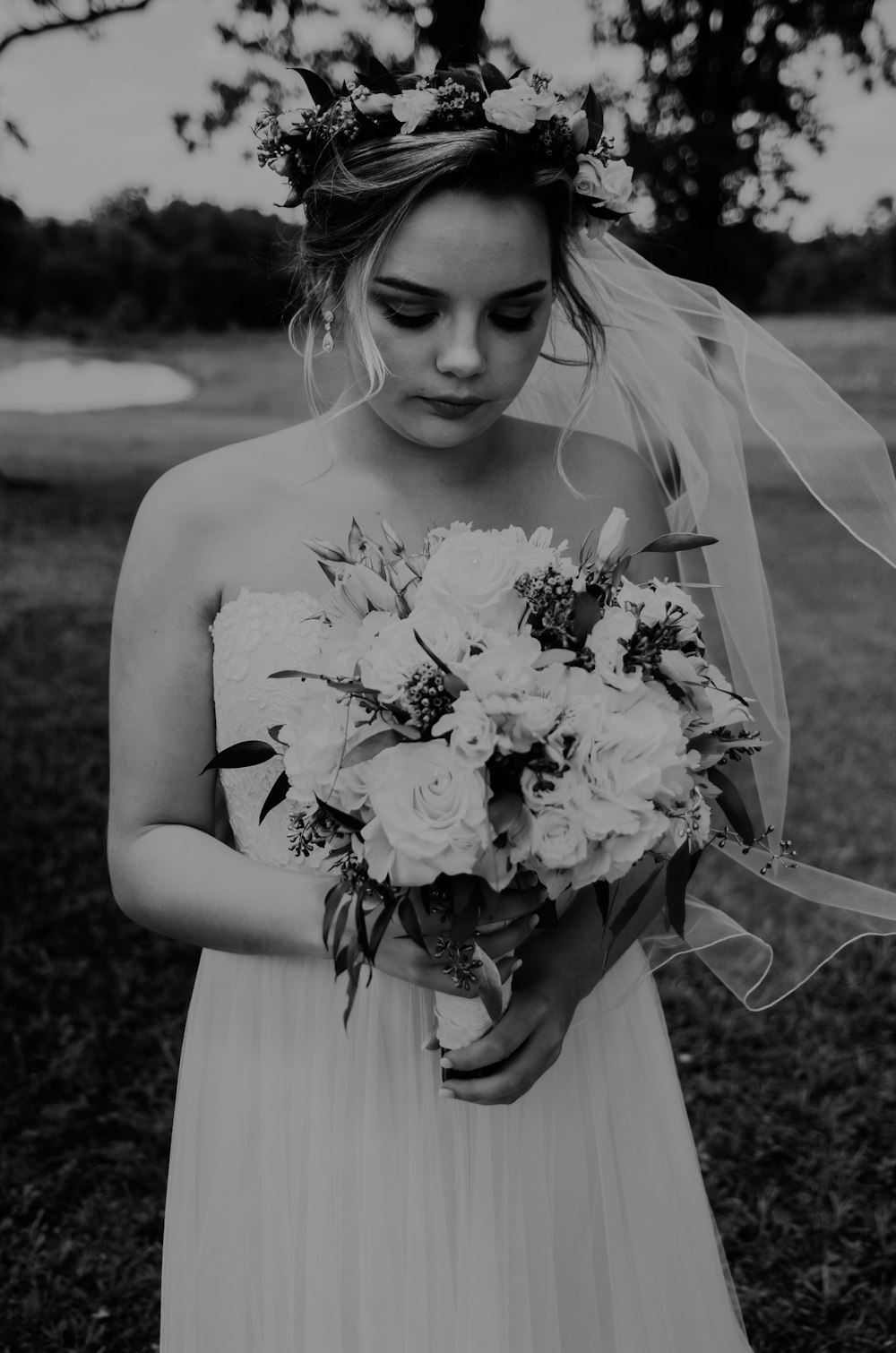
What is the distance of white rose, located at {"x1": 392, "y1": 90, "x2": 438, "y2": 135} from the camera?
79.5 inches

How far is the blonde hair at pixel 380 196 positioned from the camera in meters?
1.98

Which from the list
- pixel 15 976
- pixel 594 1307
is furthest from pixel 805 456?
pixel 15 976

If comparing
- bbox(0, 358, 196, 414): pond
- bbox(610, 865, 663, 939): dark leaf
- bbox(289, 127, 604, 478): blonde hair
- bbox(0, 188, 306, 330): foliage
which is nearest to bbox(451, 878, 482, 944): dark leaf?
bbox(610, 865, 663, 939): dark leaf

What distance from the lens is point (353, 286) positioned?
81.2 inches

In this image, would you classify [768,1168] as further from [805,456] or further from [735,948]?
[805,456]

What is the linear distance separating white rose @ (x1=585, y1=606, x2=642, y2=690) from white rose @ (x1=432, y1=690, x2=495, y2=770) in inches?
7.9

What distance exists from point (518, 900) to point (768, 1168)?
2896 millimetres

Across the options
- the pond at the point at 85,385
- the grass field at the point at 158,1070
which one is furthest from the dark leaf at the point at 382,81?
the pond at the point at 85,385

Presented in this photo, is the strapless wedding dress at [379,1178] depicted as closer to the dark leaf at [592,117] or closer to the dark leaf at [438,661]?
the dark leaf at [438,661]

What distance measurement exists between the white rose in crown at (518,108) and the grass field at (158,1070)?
10.7ft

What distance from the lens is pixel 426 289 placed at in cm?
196

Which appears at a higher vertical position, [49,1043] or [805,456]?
[805,456]

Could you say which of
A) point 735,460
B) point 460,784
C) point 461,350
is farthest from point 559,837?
point 735,460

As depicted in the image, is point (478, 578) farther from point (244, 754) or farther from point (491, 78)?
point (491, 78)
